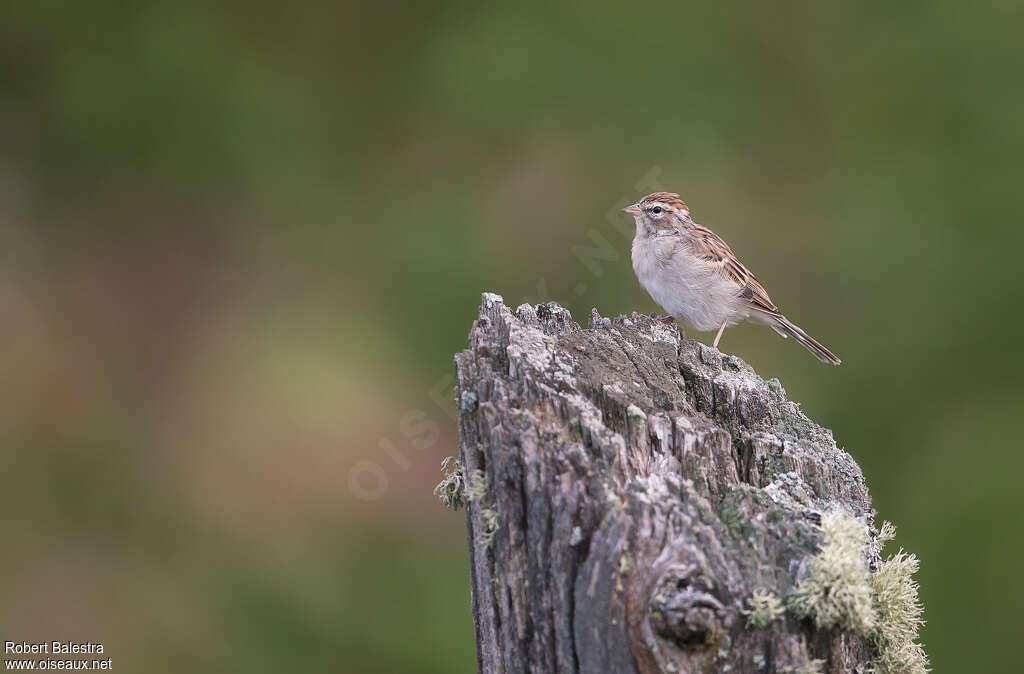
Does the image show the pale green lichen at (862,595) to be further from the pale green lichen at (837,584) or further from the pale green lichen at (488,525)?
the pale green lichen at (488,525)

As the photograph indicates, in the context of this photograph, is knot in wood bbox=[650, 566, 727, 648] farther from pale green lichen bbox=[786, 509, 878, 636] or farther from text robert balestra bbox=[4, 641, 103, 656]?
text robert balestra bbox=[4, 641, 103, 656]

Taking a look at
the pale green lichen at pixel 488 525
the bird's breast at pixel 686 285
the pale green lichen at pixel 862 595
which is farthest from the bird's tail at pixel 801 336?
the pale green lichen at pixel 488 525

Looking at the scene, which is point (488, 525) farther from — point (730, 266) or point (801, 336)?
point (801, 336)

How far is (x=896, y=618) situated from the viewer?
261 cm

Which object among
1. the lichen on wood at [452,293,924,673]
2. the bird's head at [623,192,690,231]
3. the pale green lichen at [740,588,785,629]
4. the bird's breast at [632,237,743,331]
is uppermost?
the bird's head at [623,192,690,231]

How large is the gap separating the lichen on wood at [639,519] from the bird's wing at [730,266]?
3916 millimetres

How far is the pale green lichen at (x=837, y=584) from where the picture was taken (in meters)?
2.25

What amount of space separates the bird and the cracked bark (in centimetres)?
375

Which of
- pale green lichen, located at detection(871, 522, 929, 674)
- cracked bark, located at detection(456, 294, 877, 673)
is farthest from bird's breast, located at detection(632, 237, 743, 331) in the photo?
pale green lichen, located at detection(871, 522, 929, 674)

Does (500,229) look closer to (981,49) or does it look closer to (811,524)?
(981,49)

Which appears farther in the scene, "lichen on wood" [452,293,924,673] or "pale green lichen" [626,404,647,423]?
"pale green lichen" [626,404,647,423]

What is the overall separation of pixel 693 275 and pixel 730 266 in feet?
1.21

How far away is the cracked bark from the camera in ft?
7.16

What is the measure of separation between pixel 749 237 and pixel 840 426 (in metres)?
1.53
